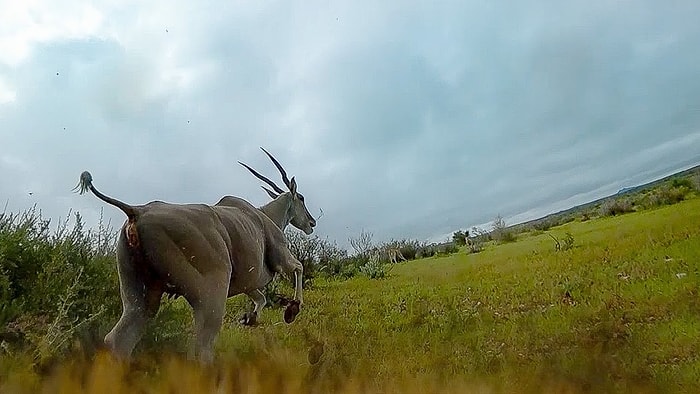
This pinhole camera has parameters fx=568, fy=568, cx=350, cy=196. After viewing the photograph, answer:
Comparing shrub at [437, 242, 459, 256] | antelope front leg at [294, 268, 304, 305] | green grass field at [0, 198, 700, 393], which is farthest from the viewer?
shrub at [437, 242, 459, 256]

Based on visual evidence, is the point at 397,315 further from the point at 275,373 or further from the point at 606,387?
the point at 275,373

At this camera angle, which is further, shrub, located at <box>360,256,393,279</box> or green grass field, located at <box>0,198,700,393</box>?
shrub, located at <box>360,256,393,279</box>

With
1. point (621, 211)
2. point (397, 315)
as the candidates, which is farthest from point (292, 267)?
point (621, 211)

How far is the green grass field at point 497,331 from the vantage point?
1.72 metres

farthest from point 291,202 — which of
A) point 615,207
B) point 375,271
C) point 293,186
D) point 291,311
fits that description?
point 615,207

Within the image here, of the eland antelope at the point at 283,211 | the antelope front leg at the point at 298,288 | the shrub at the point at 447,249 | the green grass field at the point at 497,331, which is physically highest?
the eland antelope at the point at 283,211

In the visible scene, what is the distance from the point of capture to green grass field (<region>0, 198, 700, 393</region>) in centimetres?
172

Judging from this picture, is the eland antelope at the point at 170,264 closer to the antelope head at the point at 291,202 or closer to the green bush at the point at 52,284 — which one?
the green bush at the point at 52,284

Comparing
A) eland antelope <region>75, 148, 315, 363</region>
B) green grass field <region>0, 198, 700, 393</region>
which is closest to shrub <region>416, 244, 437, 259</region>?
green grass field <region>0, 198, 700, 393</region>

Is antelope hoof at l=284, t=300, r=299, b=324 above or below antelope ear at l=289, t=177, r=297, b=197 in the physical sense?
below

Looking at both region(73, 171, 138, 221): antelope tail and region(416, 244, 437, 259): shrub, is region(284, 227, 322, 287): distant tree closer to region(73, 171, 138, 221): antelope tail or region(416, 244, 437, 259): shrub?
region(416, 244, 437, 259): shrub

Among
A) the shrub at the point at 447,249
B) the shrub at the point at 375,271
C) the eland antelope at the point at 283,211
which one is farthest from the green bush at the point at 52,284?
the shrub at the point at 447,249

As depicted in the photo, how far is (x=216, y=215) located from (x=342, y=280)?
4441 millimetres

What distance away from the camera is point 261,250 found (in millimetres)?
3441
